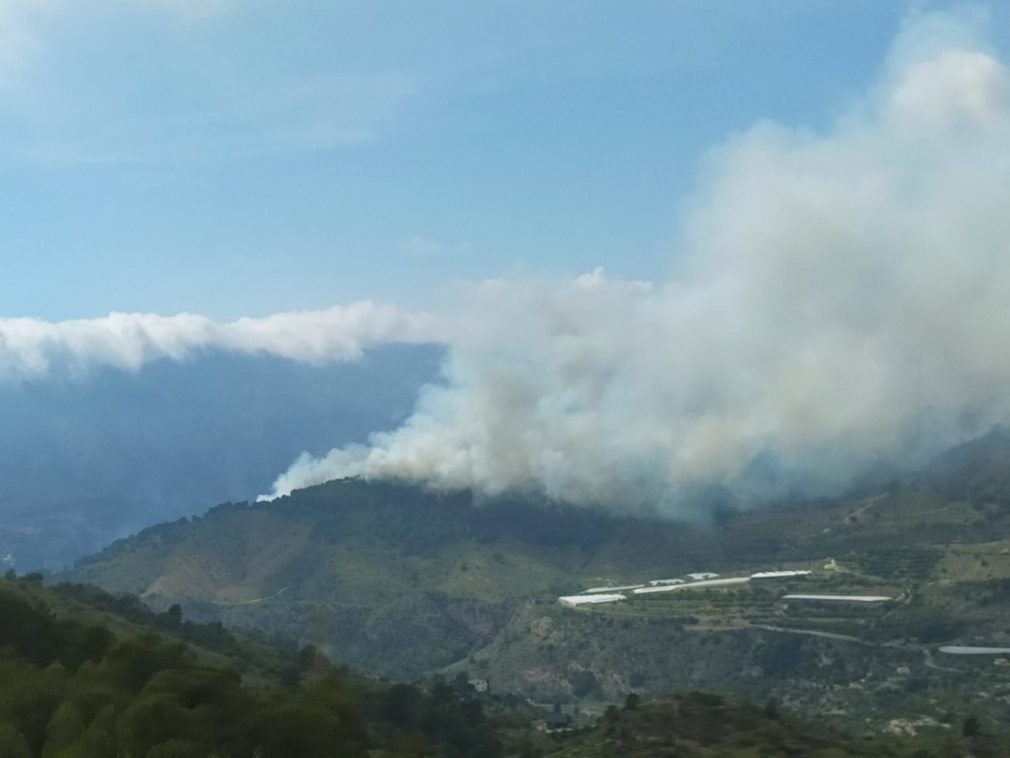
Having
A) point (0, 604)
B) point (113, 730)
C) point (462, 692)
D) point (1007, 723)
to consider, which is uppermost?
point (0, 604)

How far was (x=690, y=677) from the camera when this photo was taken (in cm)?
13788

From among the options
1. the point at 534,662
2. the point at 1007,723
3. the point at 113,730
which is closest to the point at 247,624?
the point at 534,662

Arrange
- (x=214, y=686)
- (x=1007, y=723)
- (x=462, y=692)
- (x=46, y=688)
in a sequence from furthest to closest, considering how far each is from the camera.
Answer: (x=462, y=692)
(x=1007, y=723)
(x=46, y=688)
(x=214, y=686)

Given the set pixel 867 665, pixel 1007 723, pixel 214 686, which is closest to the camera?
pixel 214 686

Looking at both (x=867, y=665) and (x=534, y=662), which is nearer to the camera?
(x=867, y=665)

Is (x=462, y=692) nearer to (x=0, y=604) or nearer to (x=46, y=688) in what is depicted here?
(x=0, y=604)

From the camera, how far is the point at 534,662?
153 metres

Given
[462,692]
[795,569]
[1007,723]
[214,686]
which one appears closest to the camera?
[214,686]

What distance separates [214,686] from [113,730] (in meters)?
3.51

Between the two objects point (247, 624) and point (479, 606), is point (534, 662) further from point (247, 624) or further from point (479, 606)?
point (247, 624)

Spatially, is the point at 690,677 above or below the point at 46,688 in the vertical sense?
below

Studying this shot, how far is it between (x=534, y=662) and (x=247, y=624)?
60.6 m

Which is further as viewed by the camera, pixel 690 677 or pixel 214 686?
pixel 690 677

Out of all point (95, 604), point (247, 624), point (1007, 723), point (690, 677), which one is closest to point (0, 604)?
point (95, 604)
